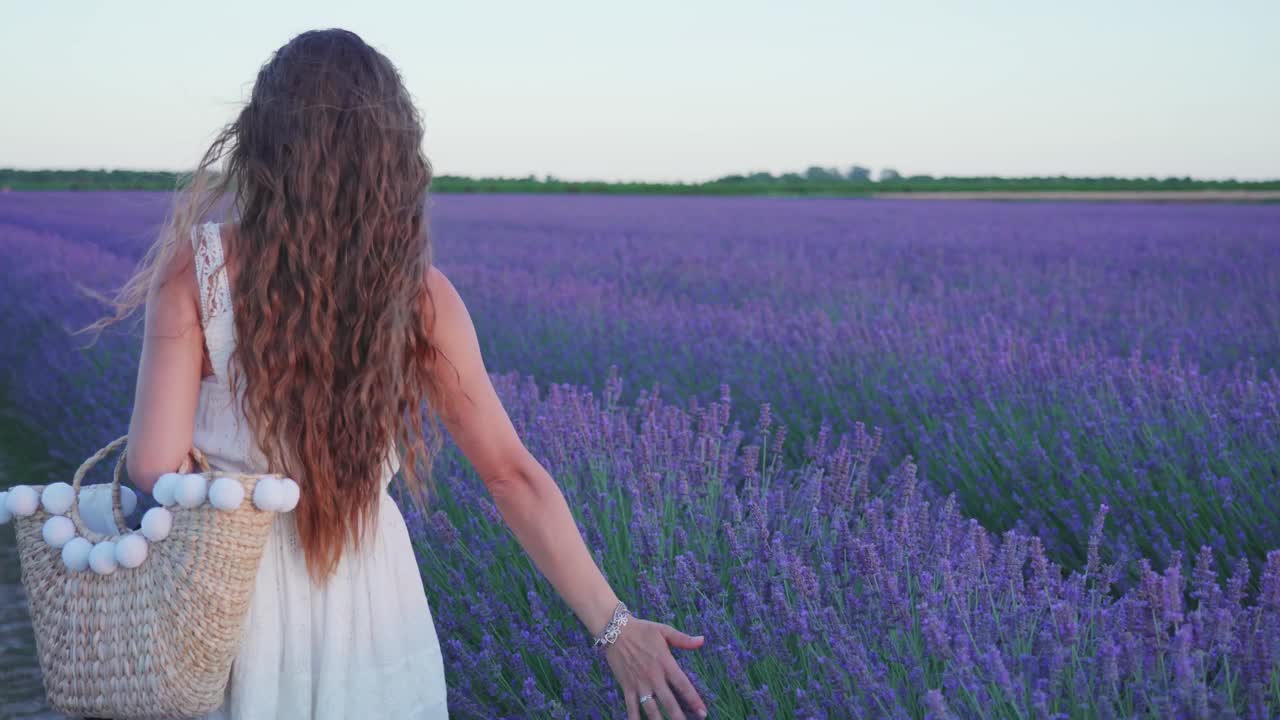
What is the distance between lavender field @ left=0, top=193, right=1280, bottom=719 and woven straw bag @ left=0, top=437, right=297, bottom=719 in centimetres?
58

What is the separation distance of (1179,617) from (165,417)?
3.39 ft

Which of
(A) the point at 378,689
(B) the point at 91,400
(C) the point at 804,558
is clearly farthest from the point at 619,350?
(A) the point at 378,689

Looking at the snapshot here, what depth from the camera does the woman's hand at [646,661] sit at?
1269 mm

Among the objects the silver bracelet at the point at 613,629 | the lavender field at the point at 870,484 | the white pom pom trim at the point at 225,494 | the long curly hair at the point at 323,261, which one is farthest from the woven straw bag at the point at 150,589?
the lavender field at the point at 870,484

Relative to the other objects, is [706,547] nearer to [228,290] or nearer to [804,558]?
[804,558]

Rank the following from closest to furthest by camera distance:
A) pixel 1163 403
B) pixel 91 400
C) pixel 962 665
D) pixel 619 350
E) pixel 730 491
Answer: pixel 962 665, pixel 730 491, pixel 1163 403, pixel 91 400, pixel 619 350

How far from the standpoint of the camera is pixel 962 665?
123cm

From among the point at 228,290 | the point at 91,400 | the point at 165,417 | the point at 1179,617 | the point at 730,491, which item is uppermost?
the point at 228,290

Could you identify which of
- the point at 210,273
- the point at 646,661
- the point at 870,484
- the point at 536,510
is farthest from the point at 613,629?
the point at 870,484

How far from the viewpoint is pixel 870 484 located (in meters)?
3.11

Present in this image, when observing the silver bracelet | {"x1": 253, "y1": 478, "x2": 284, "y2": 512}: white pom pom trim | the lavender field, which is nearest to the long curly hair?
{"x1": 253, "y1": 478, "x2": 284, "y2": 512}: white pom pom trim

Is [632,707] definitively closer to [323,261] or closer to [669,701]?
[669,701]

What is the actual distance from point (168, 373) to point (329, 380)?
15 centimetres

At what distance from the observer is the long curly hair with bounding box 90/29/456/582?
3.81 feet
